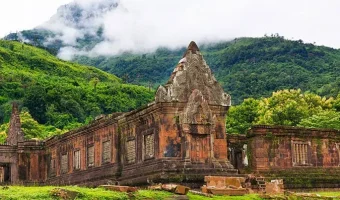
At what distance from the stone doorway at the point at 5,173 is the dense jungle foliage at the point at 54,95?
31654 millimetres

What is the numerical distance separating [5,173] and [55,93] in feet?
185

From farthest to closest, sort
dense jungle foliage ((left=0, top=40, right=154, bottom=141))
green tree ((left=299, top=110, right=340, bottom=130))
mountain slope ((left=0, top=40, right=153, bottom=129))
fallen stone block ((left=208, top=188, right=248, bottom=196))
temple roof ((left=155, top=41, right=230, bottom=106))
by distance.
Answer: mountain slope ((left=0, top=40, right=153, bottom=129))
dense jungle foliage ((left=0, top=40, right=154, bottom=141))
green tree ((left=299, top=110, right=340, bottom=130))
temple roof ((left=155, top=41, right=230, bottom=106))
fallen stone block ((left=208, top=188, right=248, bottom=196))

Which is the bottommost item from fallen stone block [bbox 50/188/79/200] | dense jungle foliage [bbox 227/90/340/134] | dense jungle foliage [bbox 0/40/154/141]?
fallen stone block [bbox 50/188/79/200]

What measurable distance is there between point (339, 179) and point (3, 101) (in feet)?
245

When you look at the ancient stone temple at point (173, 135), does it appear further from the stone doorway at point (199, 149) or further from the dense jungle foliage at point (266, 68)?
the dense jungle foliage at point (266, 68)

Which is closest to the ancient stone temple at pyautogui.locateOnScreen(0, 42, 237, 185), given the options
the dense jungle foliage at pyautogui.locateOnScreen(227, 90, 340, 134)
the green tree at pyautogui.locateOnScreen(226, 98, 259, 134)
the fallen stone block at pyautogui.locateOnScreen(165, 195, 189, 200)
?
the fallen stone block at pyautogui.locateOnScreen(165, 195, 189, 200)

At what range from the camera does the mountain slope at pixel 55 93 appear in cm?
9412

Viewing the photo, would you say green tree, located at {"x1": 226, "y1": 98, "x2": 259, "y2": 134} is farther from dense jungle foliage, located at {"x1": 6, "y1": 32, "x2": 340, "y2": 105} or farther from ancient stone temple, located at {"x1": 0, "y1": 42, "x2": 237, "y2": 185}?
ancient stone temple, located at {"x1": 0, "y1": 42, "x2": 237, "y2": 185}

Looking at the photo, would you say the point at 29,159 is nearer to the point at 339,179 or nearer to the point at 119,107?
the point at 339,179

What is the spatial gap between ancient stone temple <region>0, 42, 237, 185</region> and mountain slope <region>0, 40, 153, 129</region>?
59.8m

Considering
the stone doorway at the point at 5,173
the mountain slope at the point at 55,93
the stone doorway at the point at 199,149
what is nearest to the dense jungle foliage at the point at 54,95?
the mountain slope at the point at 55,93

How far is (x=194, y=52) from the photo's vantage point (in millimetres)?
27719

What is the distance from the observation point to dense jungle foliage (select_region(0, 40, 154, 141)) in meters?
92.2

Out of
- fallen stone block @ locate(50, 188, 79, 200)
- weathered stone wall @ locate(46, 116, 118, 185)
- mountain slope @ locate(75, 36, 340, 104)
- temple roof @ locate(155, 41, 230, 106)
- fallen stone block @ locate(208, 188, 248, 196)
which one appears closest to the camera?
fallen stone block @ locate(50, 188, 79, 200)
